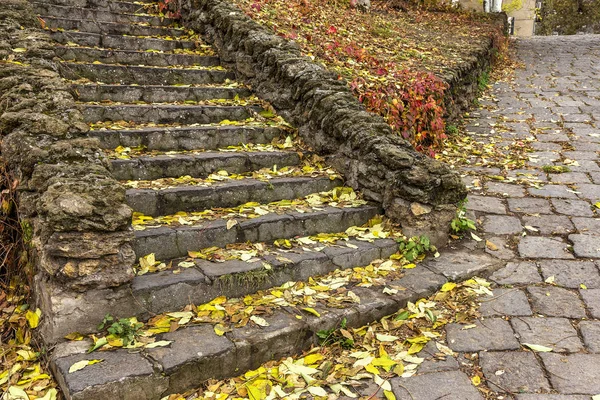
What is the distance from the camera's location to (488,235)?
13.2ft

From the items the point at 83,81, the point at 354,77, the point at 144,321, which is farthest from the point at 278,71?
the point at 144,321

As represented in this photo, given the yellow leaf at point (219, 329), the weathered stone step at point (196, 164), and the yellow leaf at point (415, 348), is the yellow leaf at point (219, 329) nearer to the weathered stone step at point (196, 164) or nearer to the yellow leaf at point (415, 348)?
the yellow leaf at point (415, 348)

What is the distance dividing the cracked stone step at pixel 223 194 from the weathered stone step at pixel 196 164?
0.26 meters

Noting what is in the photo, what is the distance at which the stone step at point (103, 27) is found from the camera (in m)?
5.27

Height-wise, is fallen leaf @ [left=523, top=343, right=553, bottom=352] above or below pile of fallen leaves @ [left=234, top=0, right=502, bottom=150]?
below

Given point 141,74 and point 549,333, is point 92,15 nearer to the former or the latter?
point 141,74

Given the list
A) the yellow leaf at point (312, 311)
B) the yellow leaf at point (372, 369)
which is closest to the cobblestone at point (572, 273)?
the yellow leaf at point (372, 369)

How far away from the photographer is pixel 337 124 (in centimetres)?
424

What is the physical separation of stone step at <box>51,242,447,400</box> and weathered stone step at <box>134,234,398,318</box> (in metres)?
0.08

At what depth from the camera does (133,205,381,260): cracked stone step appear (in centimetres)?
304

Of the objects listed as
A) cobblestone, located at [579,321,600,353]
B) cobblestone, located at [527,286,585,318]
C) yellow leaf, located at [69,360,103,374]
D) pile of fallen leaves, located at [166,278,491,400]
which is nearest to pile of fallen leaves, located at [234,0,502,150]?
cobblestone, located at [527,286,585,318]

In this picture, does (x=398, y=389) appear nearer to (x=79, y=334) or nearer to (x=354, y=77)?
(x=79, y=334)

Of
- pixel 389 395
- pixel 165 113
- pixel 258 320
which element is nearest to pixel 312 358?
pixel 258 320

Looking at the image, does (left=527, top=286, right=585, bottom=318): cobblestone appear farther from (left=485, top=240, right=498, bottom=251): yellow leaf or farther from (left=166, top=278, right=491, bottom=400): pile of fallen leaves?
(left=485, top=240, right=498, bottom=251): yellow leaf
